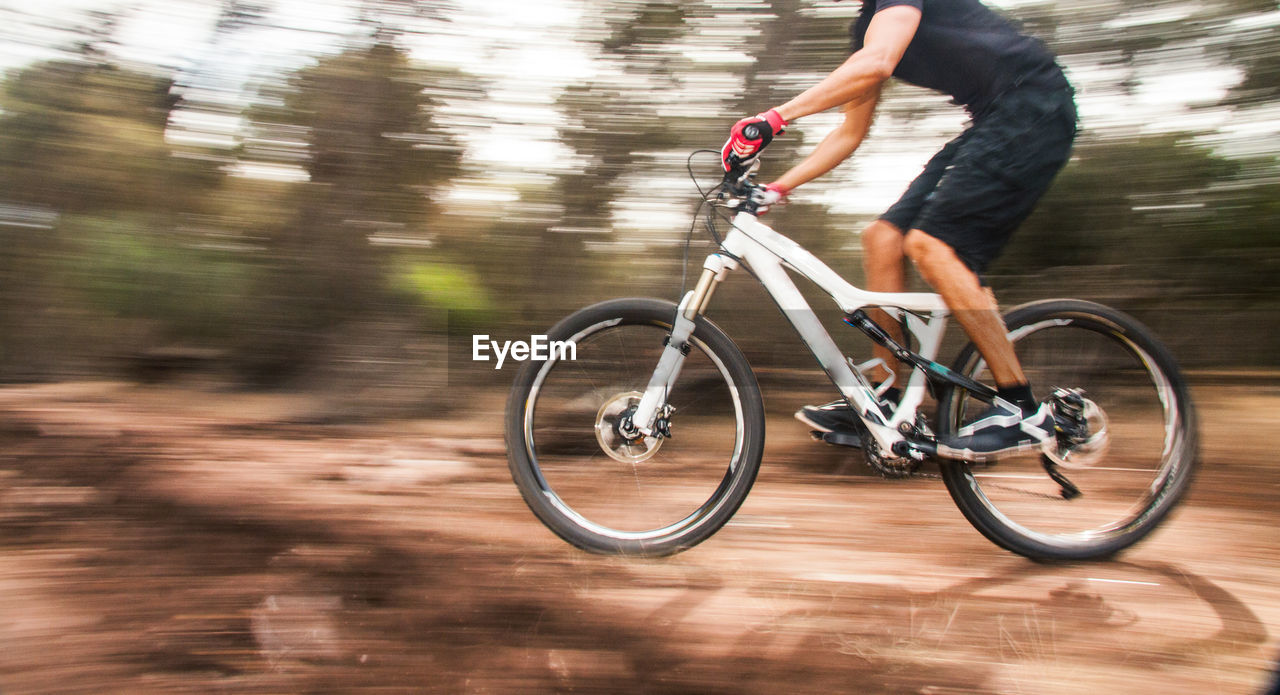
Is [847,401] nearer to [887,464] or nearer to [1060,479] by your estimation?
[887,464]

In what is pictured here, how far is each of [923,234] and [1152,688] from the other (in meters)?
1.38

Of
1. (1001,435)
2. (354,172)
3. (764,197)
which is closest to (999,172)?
(764,197)

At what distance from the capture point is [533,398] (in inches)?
95.1

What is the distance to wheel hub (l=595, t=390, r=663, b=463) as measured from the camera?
2.44 m

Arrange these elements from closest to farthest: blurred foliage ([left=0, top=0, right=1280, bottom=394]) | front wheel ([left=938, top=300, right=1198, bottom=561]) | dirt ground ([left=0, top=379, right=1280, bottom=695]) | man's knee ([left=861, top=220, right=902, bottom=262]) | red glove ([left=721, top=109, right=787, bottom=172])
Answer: dirt ground ([left=0, top=379, right=1280, bottom=695])
red glove ([left=721, top=109, right=787, bottom=172])
front wheel ([left=938, top=300, right=1198, bottom=561])
man's knee ([left=861, top=220, right=902, bottom=262])
blurred foliage ([left=0, top=0, right=1280, bottom=394])

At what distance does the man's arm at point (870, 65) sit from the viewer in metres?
2.35

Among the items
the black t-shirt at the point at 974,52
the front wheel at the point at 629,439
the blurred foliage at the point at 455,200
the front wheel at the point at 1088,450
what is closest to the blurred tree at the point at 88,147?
the blurred foliage at the point at 455,200

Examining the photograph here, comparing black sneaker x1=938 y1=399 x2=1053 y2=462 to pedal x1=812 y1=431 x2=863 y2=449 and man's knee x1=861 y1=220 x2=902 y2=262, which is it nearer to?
pedal x1=812 y1=431 x2=863 y2=449

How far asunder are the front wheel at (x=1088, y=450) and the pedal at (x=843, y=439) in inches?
11.4

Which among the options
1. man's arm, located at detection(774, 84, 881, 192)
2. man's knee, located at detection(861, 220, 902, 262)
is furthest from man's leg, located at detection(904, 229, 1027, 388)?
man's arm, located at detection(774, 84, 881, 192)

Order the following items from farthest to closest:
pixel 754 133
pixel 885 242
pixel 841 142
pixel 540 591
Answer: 1. pixel 841 142
2. pixel 885 242
3. pixel 754 133
4. pixel 540 591

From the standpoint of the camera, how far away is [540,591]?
2.22 meters

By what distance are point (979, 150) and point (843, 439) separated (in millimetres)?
1041

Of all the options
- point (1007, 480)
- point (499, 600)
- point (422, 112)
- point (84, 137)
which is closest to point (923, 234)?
point (1007, 480)
